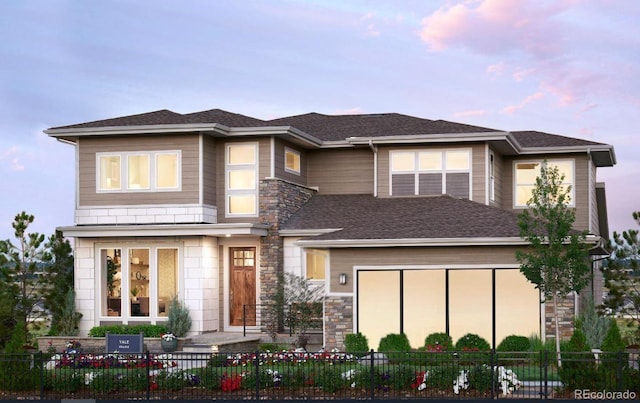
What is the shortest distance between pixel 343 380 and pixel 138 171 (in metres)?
14.7

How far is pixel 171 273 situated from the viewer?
108ft

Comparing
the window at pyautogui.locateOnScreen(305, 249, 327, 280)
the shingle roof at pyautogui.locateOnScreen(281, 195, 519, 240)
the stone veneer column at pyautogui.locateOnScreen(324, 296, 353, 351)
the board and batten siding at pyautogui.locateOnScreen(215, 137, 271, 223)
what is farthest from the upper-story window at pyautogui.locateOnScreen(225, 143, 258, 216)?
the stone veneer column at pyautogui.locateOnScreen(324, 296, 353, 351)

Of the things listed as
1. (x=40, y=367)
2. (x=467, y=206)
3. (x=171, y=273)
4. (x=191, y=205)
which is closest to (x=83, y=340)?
(x=171, y=273)

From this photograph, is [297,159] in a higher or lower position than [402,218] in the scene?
higher

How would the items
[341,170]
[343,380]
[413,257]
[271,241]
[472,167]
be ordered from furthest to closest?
1. [341,170]
2. [472,167]
3. [271,241]
4. [413,257]
5. [343,380]

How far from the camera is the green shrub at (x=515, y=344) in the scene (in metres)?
27.8

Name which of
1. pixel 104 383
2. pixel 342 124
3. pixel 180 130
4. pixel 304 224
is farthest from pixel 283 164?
pixel 104 383

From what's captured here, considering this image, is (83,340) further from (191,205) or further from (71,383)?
(71,383)

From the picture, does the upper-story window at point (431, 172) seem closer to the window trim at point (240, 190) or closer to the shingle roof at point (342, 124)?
the shingle roof at point (342, 124)

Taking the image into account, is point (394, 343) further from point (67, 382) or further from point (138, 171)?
point (138, 171)

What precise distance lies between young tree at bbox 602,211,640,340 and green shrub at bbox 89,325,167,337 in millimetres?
16539

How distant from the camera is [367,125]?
39750 millimetres

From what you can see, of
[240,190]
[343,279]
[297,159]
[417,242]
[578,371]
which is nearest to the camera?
[578,371]

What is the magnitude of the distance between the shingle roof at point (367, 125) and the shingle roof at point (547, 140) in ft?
12.2
